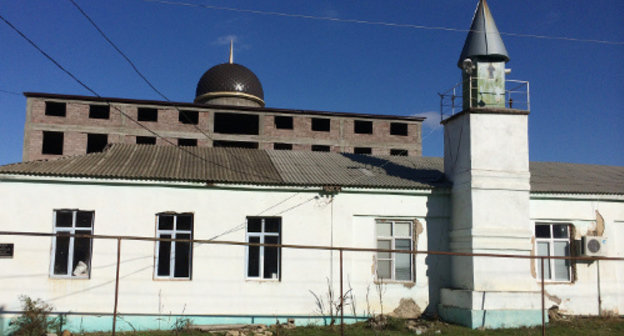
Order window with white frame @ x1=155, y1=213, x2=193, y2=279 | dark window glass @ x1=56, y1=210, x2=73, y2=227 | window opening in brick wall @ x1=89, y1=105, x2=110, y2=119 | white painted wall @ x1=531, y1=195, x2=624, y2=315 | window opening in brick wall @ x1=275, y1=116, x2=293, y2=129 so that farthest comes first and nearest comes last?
window opening in brick wall @ x1=275, y1=116, x2=293, y2=129
window opening in brick wall @ x1=89, y1=105, x2=110, y2=119
white painted wall @ x1=531, y1=195, x2=624, y2=315
window with white frame @ x1=155, y1=213, x2=193, y2=279
dark window glass @ x1=56, y1=210, x2=73, y2=227

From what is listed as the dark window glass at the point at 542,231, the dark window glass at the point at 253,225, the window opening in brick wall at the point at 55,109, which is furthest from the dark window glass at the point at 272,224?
the window opening in brick wall at the point at 55,109

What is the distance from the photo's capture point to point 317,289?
44.5 feet

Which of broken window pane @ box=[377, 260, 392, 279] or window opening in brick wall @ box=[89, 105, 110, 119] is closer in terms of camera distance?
broken window pane @ box=[377, 260, 392, 279]

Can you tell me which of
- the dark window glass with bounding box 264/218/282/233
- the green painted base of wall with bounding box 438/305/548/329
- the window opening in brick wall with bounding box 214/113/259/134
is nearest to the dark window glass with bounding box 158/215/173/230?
the dark window glass with bounding box 264/218/282/233

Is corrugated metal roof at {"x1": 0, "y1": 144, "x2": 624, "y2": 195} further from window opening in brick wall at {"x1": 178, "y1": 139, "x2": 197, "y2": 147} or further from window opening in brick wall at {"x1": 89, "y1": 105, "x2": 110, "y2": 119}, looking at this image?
window opening in brick wall at {"x1": 89, "y1": 105, "x2": 110, "y2": 119}

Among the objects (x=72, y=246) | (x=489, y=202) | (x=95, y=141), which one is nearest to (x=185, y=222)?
(x=72, y=246)

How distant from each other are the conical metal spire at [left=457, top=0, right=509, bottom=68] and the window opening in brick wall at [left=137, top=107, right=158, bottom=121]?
31.1 metres

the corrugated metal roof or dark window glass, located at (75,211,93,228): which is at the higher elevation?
the corrugated metal roof

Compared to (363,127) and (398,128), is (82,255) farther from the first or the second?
(398,128)

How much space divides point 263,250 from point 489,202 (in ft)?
19.3

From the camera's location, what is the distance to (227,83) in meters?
41.0

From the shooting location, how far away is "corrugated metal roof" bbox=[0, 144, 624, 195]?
1338 cm

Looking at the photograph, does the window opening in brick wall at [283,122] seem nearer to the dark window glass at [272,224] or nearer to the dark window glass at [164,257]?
the dark window glass at [272,224]

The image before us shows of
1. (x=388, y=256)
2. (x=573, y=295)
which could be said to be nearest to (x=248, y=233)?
(x=388, y=256)
